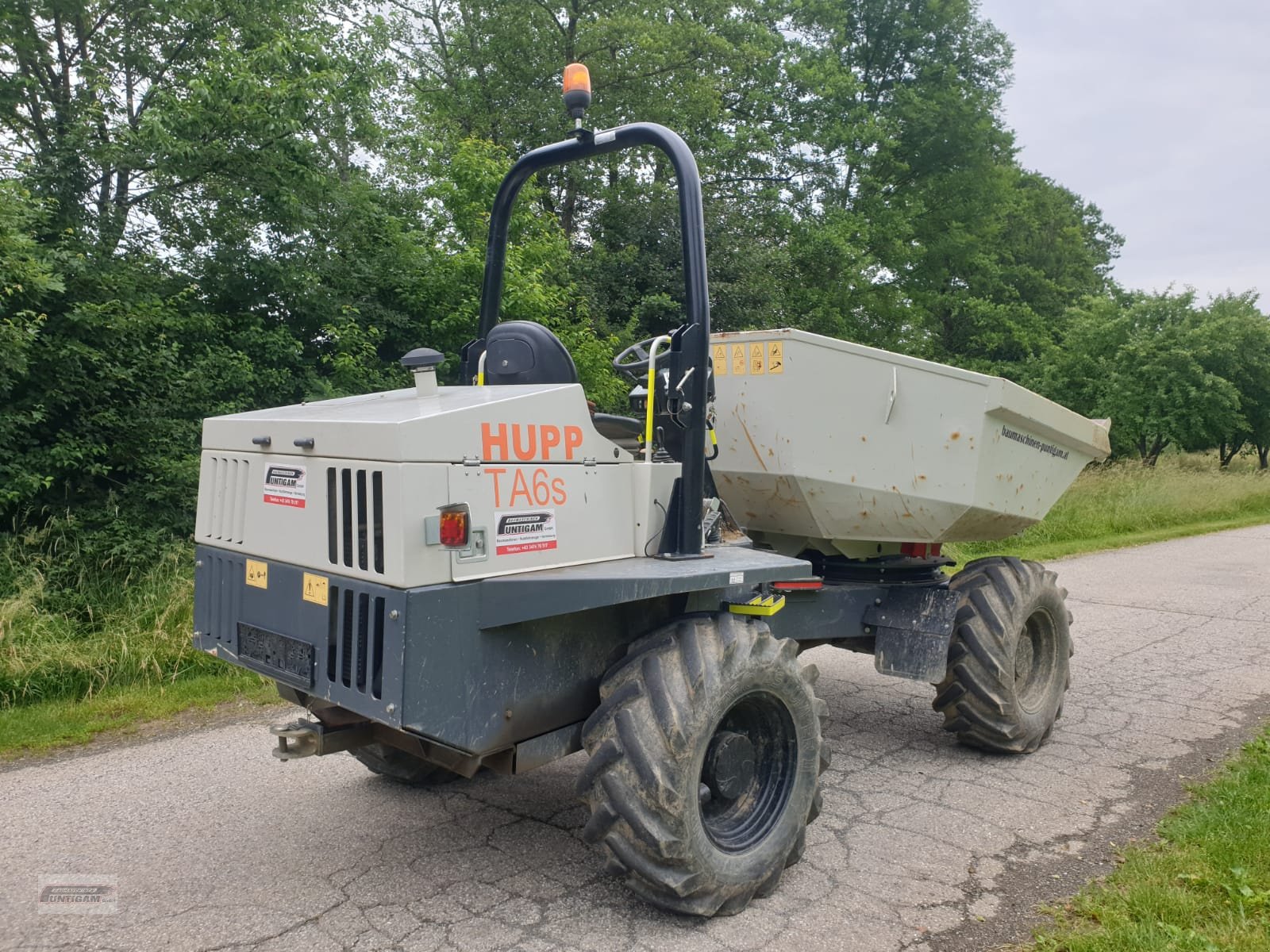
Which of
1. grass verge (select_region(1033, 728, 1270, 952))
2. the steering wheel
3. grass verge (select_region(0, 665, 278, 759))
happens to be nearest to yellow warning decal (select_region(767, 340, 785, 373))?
the steering wheel

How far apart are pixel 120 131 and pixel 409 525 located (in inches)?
296

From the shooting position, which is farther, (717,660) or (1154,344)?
(1154,344)

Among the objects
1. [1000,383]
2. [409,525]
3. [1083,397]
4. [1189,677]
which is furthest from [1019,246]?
[409,525]

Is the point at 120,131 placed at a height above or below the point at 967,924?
above

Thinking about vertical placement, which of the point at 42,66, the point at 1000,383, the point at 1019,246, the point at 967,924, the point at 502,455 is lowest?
the point at 967,924

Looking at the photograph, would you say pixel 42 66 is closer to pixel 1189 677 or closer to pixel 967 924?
pixel 967 924

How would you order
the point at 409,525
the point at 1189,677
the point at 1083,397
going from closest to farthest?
the point at 409,525, the point at 1189,677, the point at 1083,397

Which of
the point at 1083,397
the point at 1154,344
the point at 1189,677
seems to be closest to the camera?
the point at 1189,677

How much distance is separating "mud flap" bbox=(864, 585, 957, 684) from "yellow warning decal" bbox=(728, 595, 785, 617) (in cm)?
131

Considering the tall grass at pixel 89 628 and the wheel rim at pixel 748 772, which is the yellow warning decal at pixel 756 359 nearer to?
the wheel rim at pixel 748 772

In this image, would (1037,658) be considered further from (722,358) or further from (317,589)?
(317,589)

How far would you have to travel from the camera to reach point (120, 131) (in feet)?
27.8

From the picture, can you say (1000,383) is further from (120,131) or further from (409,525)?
(120,131)

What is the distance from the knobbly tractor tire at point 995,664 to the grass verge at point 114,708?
151 inches
